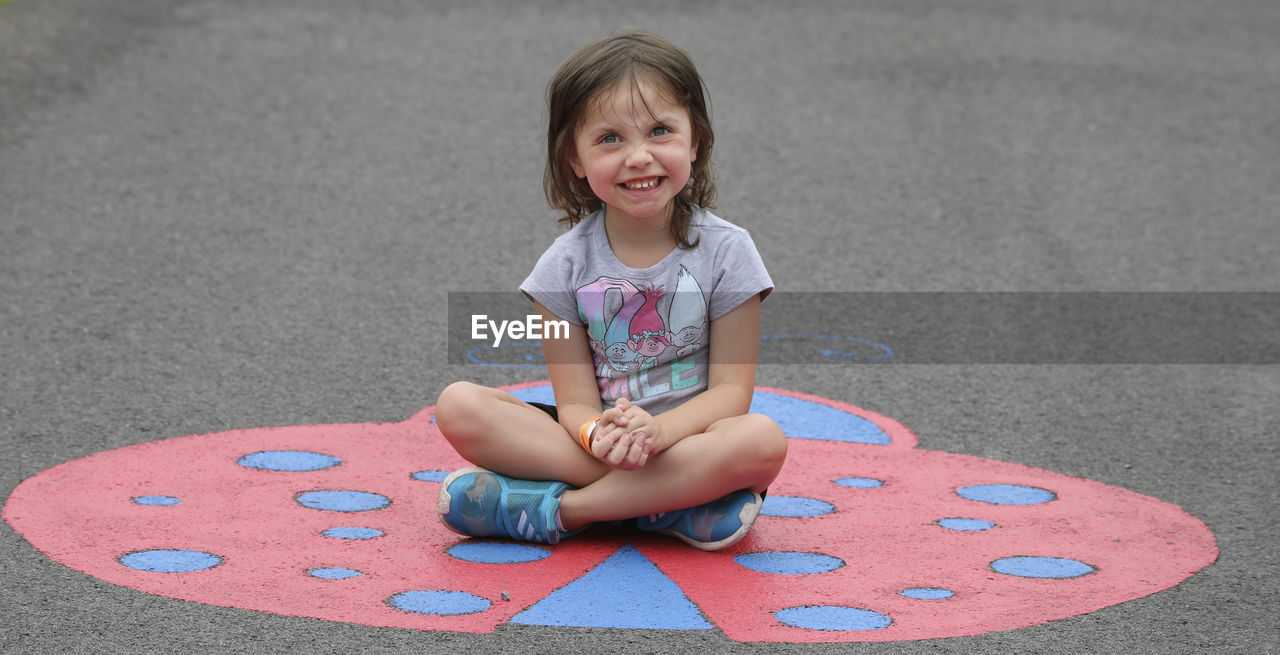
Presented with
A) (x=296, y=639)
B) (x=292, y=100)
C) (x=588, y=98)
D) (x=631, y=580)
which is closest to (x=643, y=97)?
(x=588, y=98)

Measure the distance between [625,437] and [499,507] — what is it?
276 mm

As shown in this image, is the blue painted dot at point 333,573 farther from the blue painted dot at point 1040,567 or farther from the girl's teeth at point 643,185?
the blue painted dot at point 1040,567

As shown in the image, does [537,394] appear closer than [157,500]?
No

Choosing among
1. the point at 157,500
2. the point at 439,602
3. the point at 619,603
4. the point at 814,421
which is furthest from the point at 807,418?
the point at 157,500

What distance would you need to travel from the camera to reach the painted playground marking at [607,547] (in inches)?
76.8

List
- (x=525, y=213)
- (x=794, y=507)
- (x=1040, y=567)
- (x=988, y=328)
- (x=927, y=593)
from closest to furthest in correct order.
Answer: (x=927, y=593)
(x=1040, y=567)
(x=794, y=507)
(x=988, y=328)
(x=525, y=213)

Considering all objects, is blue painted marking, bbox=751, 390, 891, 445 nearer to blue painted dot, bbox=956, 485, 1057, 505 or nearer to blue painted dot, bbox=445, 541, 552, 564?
blue painted dot, bbox=956, 485, 1057, 505

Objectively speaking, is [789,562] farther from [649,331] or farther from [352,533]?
[352,533]

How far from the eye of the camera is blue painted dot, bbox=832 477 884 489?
2.62 metres

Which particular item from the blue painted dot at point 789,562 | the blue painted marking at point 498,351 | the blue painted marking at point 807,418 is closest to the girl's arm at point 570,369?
the blue painted dot at point 789,562

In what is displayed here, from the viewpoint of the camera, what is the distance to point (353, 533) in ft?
7.47

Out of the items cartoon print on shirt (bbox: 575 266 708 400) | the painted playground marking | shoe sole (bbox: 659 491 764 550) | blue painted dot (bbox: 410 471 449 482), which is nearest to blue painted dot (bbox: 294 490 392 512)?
the painted playground marking

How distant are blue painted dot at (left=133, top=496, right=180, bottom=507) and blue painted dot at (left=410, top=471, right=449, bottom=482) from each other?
18.1 inches

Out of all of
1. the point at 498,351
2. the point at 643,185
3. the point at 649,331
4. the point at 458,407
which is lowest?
the point at 498,351
